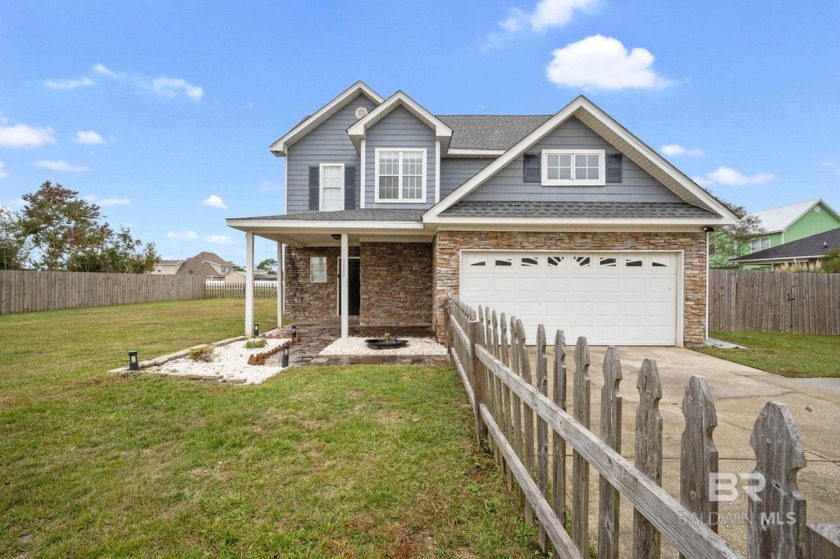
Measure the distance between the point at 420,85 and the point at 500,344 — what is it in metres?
19.6

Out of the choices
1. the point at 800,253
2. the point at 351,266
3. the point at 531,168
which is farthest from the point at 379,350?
the point at 800,253

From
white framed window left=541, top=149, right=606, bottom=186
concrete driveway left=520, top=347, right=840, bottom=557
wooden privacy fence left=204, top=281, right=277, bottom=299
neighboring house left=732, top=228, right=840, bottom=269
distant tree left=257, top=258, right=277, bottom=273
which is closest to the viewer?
concrete driveway left=520, top=347, right=840, bottom=557

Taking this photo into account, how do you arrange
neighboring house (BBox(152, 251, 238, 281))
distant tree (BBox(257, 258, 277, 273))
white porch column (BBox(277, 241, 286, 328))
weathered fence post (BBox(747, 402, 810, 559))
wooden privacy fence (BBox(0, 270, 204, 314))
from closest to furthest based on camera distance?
weathered fence post (BBox(747, 402, 810, 559)), white porch column (BBox(277, 241, 286, 328)), wooden privacy fence (BBox(0, 270, 204, 314)), neighboring house (BBox(152, 251, 238, 281)), distant tree (BBox(257, 258, 277, 273))

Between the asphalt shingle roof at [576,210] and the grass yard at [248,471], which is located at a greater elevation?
the asphalt shingle roof at [576,210]

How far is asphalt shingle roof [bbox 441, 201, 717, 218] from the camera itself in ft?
27.9

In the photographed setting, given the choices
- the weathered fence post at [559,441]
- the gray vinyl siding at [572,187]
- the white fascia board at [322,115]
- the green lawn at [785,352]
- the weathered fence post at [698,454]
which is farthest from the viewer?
the white fascia board at [322,115]

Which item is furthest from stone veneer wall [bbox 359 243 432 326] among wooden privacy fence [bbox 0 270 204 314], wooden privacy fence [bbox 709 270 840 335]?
wooden privacy fence [bbox 0 270 204 314]

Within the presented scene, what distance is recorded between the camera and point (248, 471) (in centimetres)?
318

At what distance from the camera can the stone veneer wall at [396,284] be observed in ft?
40.2

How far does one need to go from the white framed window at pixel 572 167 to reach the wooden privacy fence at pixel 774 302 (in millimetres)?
5267

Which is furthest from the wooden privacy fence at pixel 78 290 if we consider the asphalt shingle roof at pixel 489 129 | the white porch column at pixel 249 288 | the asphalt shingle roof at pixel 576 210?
the asphalt shingle roof at pixel 576 210

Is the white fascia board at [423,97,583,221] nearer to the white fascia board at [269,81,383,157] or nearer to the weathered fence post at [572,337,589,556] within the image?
the white fascia board at [269,81,383,157]

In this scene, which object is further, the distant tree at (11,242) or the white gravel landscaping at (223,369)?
the distant tree at (11,242)

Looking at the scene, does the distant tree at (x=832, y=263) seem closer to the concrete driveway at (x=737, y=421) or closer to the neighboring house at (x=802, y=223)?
the concrete driveway at (x=737, y=421)
